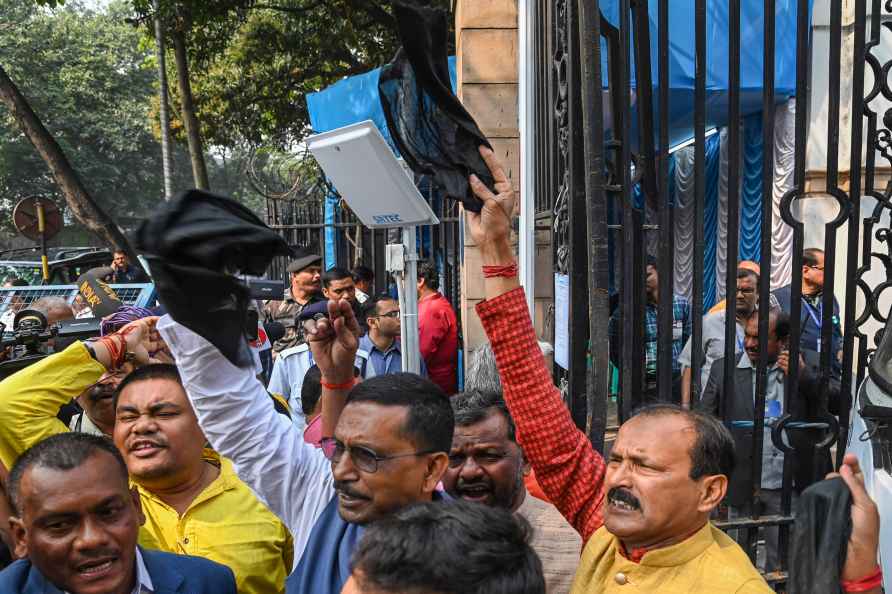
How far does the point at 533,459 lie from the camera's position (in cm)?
224

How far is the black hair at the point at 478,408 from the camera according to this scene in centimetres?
236

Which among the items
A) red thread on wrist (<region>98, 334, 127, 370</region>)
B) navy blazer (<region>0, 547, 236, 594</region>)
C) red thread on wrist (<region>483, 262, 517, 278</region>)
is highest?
red thread on wrist (<region>483, 262, 517, 278</region>)

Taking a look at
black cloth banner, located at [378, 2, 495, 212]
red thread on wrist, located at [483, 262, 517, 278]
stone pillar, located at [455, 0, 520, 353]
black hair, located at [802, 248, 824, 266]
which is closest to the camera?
black cloth banner, located at [378, 2, 495, 212]

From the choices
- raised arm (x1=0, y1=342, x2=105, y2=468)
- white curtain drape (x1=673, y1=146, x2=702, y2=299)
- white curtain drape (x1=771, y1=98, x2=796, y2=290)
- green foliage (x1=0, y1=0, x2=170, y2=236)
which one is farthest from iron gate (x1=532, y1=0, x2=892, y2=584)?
green foliage (x1=0, y1=0, x2=170, y2=236)

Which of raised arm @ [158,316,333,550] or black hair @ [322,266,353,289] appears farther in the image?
black hair @ [322,266,353,289]

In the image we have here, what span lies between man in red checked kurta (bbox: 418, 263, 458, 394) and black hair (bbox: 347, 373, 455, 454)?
386 centimetres

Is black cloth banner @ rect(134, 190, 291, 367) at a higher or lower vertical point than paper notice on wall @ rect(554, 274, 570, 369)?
higher

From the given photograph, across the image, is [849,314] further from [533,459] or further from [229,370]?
[229,370]

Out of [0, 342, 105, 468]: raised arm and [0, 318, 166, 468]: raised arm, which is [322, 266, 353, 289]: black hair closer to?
[0, 318, 166, 468]: raised arm

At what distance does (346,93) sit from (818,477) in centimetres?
716

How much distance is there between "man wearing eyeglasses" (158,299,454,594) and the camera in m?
1.87

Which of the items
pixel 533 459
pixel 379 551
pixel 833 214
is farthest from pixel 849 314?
pixel 379 551

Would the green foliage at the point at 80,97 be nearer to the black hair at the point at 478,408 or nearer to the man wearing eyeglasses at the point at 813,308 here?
the man wearing eyeglasses at the point at 813,308

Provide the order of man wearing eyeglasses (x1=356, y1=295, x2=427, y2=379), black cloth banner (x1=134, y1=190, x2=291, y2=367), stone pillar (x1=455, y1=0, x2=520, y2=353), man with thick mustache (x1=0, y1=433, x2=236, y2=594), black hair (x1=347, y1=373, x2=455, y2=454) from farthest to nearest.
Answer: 1. stone pillar (x1=455, y1=0, x2=520, y2=353)
2. man wearing eyeglasses (x1=356, y1=295, x2=427, y2=379)
3. black hair (x1=347, y1=373, x2=455, y2=454)
4. man with thick mustache (x1=0, y1=433, x2=236, y2=594)
5. black cloth banner (x1=134, y1=190, x2=291, y2=367)
